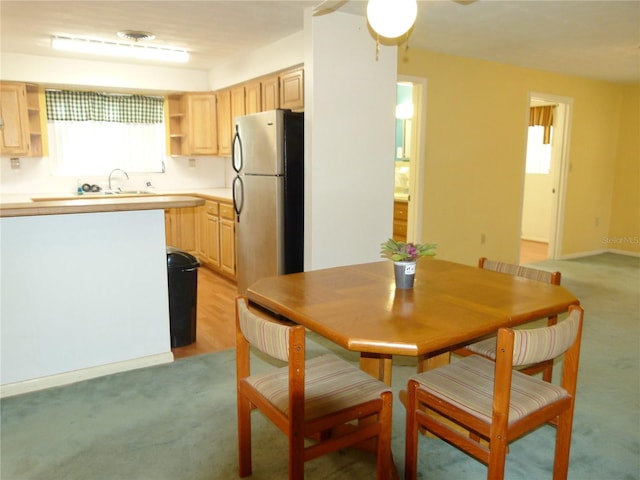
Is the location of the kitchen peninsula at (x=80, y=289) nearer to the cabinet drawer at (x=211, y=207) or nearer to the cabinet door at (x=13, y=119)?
the cabinet drawer at (x=211, y=207)

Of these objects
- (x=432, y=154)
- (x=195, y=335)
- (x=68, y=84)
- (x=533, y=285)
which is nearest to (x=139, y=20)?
(x=68, y=84)

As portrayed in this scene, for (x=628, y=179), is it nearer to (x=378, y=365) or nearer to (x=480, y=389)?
(x=378, y=365)

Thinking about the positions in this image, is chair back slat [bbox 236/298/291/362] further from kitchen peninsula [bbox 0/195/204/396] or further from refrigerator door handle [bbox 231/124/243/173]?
refrigerator door handle [bbox 231/124/243/173]

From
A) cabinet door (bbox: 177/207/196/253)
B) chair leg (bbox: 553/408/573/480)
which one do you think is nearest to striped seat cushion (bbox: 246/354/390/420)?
chair leg (bbox: 553/408/573/480)

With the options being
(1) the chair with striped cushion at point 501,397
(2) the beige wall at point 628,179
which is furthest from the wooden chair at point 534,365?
(2) the beige wall at point 628,179

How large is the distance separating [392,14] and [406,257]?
1068mm

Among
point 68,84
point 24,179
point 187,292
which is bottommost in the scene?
point 187,292

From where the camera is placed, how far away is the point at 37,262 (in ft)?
9.01

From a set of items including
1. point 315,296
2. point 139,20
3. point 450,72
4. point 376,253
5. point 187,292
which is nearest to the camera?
point 315,296

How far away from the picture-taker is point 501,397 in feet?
5.10

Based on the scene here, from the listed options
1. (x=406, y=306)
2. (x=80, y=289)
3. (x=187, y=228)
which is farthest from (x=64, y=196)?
(x=406, y=306)

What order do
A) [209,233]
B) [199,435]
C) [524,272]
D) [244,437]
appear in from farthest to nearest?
[209,233] < [524,272] < [199,435] < [244,437]

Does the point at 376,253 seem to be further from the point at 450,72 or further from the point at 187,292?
the point at 450,72

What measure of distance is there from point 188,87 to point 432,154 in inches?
118
